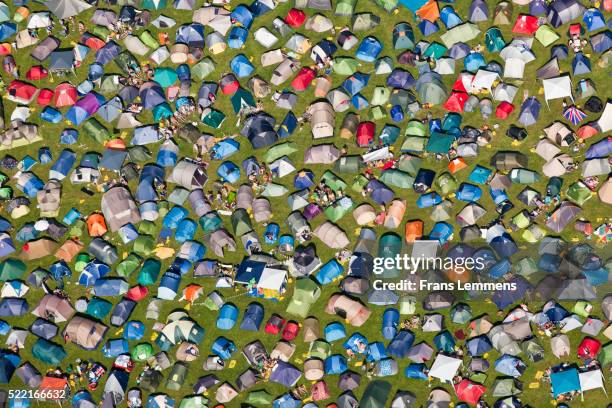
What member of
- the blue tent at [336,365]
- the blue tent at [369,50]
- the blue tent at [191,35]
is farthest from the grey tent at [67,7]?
the blue tent at [336,365]

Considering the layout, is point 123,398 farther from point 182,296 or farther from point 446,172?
point 446,172

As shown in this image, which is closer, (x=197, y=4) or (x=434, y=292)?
(x=434, y=292)

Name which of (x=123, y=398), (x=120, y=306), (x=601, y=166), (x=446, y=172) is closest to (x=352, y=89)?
(x=446, y=172)

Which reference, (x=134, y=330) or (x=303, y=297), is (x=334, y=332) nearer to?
(x=303, y=297)

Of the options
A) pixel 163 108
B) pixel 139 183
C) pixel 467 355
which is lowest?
pixel 467 355

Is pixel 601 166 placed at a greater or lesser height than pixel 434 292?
greater

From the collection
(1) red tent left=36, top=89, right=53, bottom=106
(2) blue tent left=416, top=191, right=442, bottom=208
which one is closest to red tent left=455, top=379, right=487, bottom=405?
(2) blue tent left=416, top=191, right=442, bottom=208

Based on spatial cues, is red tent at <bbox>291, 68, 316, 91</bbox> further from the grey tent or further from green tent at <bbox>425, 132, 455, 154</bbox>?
the grey tent
